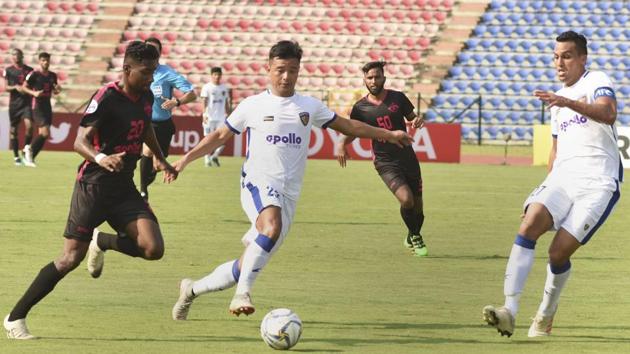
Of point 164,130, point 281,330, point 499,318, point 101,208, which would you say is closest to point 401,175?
point 164,130

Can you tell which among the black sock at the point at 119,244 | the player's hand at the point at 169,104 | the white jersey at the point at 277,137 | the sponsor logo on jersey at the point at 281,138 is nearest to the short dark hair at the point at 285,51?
the white jersey at the point at 277,137

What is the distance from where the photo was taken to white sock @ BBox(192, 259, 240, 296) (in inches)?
356

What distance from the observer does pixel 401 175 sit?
48.9 feet

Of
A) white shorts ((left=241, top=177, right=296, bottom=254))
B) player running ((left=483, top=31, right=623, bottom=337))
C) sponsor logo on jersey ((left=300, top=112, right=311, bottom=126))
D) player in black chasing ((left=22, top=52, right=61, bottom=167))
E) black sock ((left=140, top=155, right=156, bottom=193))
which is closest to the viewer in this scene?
player running ((left=483, top=31, right=623, bottom=337))

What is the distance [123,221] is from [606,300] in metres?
4.34

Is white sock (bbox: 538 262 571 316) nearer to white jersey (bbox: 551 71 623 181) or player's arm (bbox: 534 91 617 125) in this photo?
white jersey (bbox: 551 71 623 181)

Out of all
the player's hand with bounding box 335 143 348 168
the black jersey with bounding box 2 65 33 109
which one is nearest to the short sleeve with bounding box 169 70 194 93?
the player's hand with bounding box 335 143 348 168

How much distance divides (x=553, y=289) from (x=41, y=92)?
2010 centimetres

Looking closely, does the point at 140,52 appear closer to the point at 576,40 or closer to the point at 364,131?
the point at 364,131

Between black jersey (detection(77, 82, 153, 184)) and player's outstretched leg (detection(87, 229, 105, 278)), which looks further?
player's outstretched leg (detection(87, 229, 105, 278))

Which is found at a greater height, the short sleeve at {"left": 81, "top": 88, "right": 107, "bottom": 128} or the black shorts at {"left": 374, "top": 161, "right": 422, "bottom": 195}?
the short sleeve at {"left": 81, "top": 88, "right": 107, "bottom": 128}

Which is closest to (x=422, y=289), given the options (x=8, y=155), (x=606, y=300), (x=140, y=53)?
(x=606, y=300)

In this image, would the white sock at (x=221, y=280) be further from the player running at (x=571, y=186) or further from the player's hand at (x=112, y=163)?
the player running at (x=571, y=186)

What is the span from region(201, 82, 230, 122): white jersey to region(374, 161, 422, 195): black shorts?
1592cm
